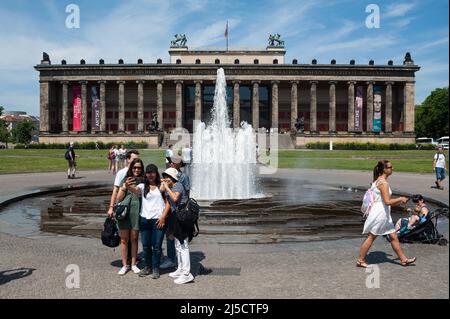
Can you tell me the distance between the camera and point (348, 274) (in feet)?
25.2

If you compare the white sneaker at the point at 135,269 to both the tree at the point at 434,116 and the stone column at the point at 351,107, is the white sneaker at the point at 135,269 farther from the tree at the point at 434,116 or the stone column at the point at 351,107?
the tree at the point at 434,116

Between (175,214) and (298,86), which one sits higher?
(298,86)

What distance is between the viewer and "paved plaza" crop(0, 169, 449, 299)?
664 centimetres

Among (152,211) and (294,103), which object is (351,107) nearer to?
(294,103)

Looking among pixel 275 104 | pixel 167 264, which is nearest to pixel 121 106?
pixel 275 104

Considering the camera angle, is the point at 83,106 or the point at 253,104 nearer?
the point at 83,106

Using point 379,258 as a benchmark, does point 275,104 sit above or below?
above

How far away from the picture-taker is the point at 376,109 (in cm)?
8775

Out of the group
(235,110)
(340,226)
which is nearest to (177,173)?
(340,226)

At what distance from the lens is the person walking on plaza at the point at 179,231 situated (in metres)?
7.28

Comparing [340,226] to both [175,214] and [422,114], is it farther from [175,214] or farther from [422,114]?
[422,114]

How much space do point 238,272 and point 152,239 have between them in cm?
162

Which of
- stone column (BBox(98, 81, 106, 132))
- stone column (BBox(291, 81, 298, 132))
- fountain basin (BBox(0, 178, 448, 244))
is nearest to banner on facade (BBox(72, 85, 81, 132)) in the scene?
stone column (BBox(98, 81, 106, 132))
